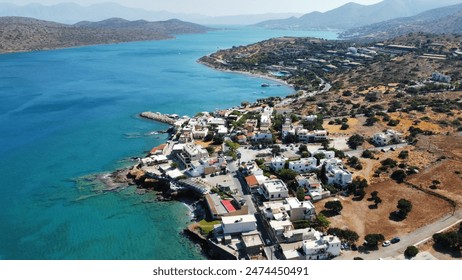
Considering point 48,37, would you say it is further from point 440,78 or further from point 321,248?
point 321,248

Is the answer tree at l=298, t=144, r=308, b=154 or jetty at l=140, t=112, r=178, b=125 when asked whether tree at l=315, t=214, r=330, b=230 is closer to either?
tree at l=298, t=144, r=308, b=154

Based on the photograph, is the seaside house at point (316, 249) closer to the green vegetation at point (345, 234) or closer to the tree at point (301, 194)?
the green vegetation at point (345, 234)

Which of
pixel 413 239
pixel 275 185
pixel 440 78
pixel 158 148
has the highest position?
pixel 440 78

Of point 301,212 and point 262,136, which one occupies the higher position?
point 262,136

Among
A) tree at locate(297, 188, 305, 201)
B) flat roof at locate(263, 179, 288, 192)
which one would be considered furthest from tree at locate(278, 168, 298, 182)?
tree at locate(297, 188, 305, 201)

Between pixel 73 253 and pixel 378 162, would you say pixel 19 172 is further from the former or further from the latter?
pixel 378 162

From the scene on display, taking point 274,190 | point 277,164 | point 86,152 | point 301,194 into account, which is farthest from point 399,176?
point 86,152

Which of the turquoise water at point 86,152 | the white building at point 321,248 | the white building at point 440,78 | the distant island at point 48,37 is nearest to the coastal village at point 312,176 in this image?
the white building at point 321,248
